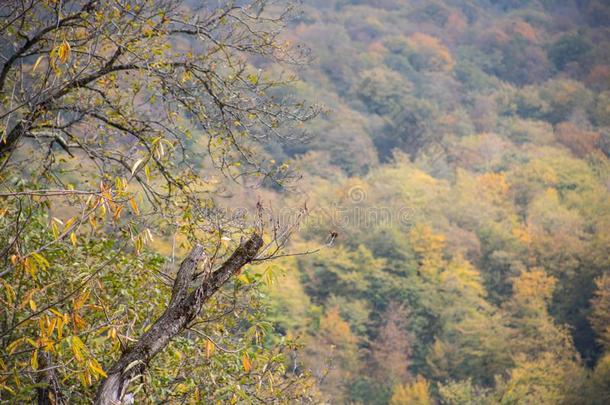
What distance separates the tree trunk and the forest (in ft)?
0.05

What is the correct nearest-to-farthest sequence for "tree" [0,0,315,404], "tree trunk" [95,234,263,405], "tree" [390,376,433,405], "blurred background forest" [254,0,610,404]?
1. "tree trunk" [95,234,263,405]
2. "tree" [0,0,315,404]
3. "tree" [390,376,433,405]
4. "blurred background forest" [254,0,610,404]

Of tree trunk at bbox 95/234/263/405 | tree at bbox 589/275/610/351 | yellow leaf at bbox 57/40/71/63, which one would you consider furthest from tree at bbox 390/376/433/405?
yellow leaf at bbox 57/40/71/63

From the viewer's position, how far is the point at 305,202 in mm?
3332

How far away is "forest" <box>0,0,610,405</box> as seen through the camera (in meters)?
3.75

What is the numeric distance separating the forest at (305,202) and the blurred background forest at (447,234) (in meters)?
0.18

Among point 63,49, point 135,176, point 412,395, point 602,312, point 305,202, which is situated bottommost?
point 412,395

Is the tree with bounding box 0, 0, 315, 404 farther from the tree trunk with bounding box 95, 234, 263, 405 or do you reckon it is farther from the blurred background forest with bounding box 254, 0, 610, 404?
the blurred background forest with bounding box 254, 0, 610, 404

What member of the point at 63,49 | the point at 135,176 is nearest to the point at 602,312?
the point at 135,176

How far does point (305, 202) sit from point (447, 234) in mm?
35365

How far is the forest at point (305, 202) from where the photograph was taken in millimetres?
3750

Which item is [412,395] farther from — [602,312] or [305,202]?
[305,202]

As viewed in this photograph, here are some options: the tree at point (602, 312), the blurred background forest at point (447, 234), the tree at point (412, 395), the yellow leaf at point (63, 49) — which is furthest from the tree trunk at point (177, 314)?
the tree at point (602, 312)

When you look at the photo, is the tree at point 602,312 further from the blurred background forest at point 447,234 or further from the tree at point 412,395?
the tree at point 412,395

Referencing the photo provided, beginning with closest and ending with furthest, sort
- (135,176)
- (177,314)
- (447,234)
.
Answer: (177,314) → (135,176) → (447,234)
